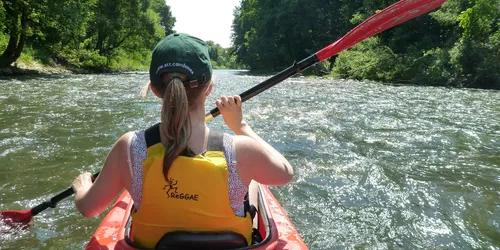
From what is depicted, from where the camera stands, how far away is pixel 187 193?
4.53 feet

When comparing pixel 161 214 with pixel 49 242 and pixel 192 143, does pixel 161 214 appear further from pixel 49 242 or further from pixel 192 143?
pixel 49 242

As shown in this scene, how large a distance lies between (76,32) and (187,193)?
19.9 m

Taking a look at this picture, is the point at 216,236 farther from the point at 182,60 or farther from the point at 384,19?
the point at 384,19

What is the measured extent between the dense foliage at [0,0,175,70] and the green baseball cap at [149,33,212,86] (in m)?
15.7

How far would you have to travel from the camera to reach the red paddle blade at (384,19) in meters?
2.99

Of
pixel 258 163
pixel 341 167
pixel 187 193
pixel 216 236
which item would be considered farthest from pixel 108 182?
pixel 341 167

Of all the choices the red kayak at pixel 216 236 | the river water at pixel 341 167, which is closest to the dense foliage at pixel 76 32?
the river water at pixel 341 167

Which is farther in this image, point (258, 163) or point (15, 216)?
point (15, 216)

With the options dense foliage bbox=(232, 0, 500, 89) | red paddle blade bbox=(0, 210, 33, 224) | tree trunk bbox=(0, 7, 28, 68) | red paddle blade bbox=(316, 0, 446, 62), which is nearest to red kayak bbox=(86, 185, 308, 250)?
red paddle blade bbox=(0, 210, 33, 224)

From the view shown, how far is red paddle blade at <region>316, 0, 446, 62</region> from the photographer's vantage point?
2.99 m

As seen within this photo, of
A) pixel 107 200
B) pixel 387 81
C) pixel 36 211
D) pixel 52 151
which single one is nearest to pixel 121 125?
pixel 52 151

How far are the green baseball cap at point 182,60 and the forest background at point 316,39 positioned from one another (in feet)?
50.4

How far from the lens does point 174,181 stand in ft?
4.49

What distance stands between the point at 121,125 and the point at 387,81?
1547 centimetres
